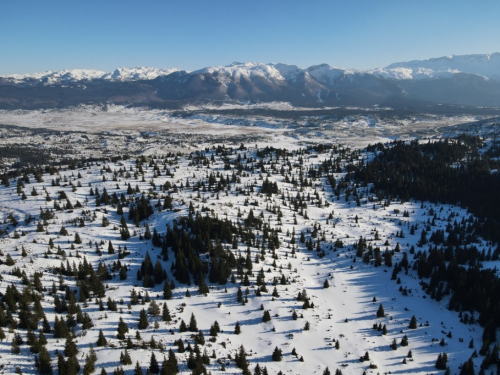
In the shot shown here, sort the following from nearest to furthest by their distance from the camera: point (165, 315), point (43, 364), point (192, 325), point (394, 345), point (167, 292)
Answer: point (43, 364) < point (192, 325) < point (394, 345) < point (165, 315) < point (167, 292)

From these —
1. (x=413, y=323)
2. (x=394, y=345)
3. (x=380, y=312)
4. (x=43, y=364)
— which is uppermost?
(x=43, y=364)

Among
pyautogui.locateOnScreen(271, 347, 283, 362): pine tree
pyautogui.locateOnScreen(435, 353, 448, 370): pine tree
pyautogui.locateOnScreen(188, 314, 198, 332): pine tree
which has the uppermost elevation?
pyautogui.locateOnScreen(188, 314, 198, 332): pine tree

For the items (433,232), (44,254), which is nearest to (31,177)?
(44,254)

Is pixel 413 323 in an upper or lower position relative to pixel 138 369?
lower

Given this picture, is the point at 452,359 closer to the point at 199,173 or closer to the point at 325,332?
the point at 325,332

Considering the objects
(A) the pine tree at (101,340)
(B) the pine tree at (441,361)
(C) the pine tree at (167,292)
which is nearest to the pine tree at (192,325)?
(C) the pine tree at (167,292)

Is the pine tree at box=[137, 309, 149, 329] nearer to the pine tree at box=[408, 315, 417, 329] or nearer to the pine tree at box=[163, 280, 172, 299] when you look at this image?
the pine tree at box=[163, 280, 172, 299]

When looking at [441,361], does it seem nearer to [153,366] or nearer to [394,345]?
[394,345]

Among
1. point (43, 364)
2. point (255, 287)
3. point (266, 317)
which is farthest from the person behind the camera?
point (255, 287)

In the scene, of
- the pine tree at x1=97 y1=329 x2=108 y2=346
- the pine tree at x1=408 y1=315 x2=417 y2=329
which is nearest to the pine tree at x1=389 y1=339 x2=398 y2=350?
the pine tree at x1=408 y1=315 x2=417 y2=329

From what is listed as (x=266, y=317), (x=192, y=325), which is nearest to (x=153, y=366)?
(x=192, y=325)

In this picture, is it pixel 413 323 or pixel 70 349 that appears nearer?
pixel 70 349
